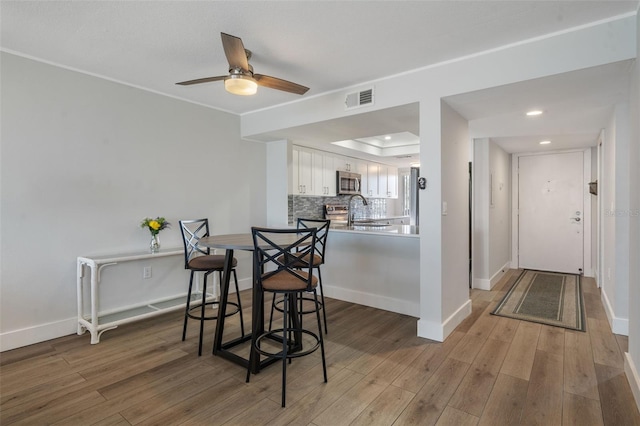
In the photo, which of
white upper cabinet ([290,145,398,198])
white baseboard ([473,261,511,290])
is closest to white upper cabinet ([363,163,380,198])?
white upper cabinet ([290,145,398,198])

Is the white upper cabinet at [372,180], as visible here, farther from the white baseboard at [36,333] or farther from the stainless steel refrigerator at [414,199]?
the white baseboard at [36,333]

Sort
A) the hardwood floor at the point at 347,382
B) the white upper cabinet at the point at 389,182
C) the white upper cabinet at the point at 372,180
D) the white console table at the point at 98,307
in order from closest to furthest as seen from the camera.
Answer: the hardwood floor at the point at 347,382 → the white console table at the point at 98,307 → the white upper cabinet at the point at 372,180 → the white upper cabinet at the point at 389,182

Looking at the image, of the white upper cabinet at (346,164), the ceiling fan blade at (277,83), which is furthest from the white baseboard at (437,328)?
the white upper cabinet at (346,164)

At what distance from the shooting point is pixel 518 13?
2047 mm

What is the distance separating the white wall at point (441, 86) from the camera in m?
2.14

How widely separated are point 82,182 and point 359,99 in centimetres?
266

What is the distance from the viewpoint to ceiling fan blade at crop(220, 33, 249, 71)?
1971 mm

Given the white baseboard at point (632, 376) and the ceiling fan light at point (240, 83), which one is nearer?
the white baseboard at point (632, 376)

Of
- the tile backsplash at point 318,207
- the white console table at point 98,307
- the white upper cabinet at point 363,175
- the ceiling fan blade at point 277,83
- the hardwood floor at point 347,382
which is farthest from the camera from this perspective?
the white upper cabinet at point 363,175

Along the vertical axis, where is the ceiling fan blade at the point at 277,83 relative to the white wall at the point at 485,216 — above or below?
above

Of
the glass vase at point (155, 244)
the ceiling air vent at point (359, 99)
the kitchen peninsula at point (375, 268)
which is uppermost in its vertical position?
the ceiling air vent at point (359, 99)

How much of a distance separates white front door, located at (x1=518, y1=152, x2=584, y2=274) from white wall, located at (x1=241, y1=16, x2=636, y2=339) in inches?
130

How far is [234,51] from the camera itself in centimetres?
211

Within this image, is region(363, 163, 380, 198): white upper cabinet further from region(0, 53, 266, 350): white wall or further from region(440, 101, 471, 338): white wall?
region(0, 53, 266, 350): white wall
